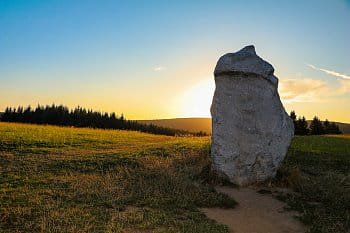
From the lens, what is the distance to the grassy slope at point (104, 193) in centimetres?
1079

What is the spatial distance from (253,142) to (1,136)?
1957 centimetres

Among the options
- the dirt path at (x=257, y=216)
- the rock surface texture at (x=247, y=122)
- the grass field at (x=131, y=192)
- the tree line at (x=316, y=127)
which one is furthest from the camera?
the tree line at (x=316, y=127)

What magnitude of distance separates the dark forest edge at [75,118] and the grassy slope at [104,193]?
48209 mm

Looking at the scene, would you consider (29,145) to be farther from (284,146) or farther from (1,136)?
(284,146)

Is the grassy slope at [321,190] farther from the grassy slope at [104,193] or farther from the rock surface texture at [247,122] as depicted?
the grassy slope at [104,193]

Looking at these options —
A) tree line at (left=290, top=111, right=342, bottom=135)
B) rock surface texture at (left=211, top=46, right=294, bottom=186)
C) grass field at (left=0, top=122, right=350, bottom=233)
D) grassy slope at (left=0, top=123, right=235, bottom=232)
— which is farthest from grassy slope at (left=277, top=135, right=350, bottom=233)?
tree line at (left=290, top=111, right=342, bottom=135)

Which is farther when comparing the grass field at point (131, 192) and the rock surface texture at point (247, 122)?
the rock surface texture at point (247, 122)

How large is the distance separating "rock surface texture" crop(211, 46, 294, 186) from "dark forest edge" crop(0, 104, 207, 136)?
2065 inches

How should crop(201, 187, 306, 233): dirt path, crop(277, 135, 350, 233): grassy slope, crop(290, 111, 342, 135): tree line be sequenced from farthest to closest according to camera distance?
crop(290, 111, 342, 135): tree line
crop(277, 135, 350, 233): grassy slope
crop(201, 187, 306, 233): dirt path

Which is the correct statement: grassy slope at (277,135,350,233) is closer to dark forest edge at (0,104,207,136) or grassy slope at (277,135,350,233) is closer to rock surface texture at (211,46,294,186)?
rock surface texture at (211,46,294,186)

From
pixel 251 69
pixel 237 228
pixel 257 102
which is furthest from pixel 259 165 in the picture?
pixel 237 228

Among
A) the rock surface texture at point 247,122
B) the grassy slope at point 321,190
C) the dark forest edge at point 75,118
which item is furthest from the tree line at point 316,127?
the rock surface texture at point 247,122

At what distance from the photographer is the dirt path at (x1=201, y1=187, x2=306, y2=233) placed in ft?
37.3

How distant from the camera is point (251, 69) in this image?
53.0ft
